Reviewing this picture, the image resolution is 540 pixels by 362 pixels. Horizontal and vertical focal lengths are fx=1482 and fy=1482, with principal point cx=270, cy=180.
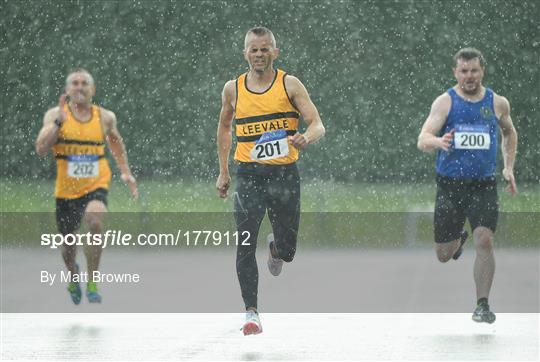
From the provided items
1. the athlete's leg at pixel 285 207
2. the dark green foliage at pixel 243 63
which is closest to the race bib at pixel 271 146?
the athlete's leg at pixel 285 207

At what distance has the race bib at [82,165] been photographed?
9.50 meters

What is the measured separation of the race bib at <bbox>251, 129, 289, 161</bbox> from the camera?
27.6 ft

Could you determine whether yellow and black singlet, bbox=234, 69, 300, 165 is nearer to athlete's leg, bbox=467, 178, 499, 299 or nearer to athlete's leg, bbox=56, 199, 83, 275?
athlete's leg, bbox=467, 178, 499, 299

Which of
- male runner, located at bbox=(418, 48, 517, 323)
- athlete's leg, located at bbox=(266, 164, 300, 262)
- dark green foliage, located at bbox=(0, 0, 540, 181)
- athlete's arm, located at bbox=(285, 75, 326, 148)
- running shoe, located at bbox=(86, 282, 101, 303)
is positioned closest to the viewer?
athlete's arm, located at bbox=(285, 75, 326, 148)

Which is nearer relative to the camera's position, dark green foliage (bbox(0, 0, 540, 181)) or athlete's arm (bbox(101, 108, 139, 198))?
athlete's arm (bbox(101, 108, 139, 198))

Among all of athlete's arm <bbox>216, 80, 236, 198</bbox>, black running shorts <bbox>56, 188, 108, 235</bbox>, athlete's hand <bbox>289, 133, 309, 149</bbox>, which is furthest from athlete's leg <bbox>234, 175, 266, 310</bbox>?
black running shorts <bbox>56, 188, 108, 235</bbox>

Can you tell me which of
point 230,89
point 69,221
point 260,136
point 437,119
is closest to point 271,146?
A: point 260,136

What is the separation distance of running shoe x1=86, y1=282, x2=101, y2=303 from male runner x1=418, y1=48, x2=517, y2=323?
2325 millimetres

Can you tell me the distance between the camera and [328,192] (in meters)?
20.2

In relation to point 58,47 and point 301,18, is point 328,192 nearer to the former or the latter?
point 301,18

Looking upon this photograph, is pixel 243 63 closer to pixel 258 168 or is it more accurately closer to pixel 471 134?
pixel 471 134

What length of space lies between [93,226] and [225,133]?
1436 mm
